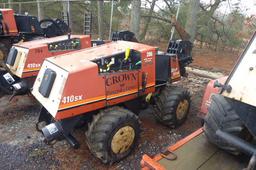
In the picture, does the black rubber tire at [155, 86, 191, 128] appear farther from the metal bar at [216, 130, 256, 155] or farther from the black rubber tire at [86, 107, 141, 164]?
the metal bar at [216, 130, 256, 155]

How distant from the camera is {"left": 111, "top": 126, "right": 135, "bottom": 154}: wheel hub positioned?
3250mm

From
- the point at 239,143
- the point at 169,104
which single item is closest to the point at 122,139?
the point at 169,104

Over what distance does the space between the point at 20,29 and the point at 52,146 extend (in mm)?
5191

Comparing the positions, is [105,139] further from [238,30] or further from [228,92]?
[238,30]

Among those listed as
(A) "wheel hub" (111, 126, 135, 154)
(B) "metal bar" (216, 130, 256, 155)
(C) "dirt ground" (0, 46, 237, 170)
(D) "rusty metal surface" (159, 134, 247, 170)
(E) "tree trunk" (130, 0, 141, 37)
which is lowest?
(C) "dirt ground" (0, 46, 237, 170)

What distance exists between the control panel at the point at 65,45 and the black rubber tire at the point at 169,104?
251cm

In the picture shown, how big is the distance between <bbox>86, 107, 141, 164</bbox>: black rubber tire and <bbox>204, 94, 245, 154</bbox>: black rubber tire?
1.08 meters

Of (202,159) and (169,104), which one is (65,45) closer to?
(169,104)

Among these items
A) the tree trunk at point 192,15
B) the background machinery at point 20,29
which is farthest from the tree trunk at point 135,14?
the background machinery at point 20,29

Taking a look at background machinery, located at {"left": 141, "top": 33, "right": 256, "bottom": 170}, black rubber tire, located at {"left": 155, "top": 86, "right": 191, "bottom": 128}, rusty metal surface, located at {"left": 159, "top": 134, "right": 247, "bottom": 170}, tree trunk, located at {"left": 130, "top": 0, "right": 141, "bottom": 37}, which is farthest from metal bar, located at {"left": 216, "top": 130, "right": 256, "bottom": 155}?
→ tree trunk, located at {"left": 130, "top": 0, "right": 141, "bottom": 37}

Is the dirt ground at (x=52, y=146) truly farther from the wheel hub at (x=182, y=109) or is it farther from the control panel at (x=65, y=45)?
the control panel at (x=65, y=45)

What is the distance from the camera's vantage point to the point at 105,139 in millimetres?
3105

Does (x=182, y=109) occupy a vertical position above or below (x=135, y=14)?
below

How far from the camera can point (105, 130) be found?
3094 millimetres
